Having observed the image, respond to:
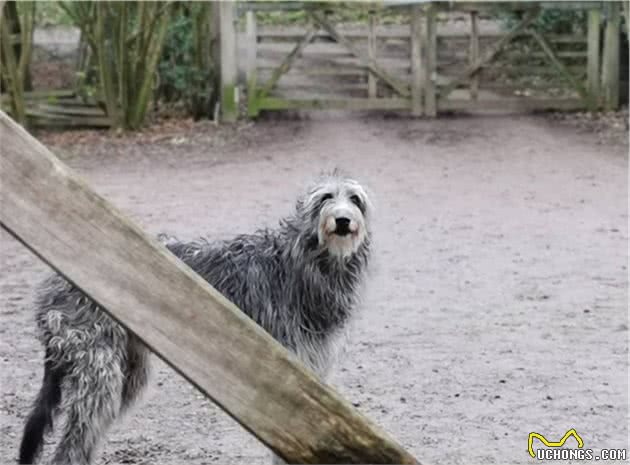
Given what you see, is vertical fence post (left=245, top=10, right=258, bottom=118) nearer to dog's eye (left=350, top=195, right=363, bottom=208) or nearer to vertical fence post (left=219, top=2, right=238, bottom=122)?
vertical fence post (left=219, top=2, right=238, bottom=122)

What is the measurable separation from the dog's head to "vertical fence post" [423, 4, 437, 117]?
46.4ft

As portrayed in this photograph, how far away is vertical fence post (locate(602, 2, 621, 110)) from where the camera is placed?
19.0m

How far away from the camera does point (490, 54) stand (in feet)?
63.0

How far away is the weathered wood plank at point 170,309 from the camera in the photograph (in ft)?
8.98

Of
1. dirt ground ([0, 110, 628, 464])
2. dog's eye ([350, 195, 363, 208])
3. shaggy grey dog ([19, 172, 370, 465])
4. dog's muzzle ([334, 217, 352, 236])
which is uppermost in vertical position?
dog's eye ([350, 195, 363, 208])

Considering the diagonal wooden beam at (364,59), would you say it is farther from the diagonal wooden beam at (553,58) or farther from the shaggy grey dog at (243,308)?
the shaggy grey dog at (243,308)

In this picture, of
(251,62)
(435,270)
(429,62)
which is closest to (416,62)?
(429,62)

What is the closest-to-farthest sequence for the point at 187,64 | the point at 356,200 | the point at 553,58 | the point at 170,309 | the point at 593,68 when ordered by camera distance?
the point at 170,309, the point at 356,200, the point at 553,58, the point at 593,68, the point at 187,64

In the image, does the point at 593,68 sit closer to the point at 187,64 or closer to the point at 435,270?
the point at 187,64

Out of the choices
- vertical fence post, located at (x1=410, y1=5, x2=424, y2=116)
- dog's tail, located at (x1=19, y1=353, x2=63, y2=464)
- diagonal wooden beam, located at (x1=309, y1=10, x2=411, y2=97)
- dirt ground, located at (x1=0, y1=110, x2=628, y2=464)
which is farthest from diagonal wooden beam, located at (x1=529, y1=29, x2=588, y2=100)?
dog's tail, located at (x1=19, y1=353, x2=63, y2=464)

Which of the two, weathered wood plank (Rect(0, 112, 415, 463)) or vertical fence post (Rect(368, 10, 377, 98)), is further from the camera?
vertical fence post (Rect(368, 10, 377, 98))

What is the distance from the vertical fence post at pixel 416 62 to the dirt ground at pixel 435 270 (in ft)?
1.31

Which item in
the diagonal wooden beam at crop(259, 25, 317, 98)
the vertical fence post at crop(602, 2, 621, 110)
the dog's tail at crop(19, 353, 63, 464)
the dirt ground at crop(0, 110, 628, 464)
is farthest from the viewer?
the diagonal wooden beam at crop(259, 25, 317, 98)

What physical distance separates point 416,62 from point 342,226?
14415mm
